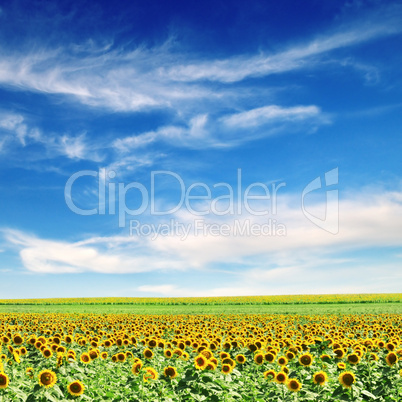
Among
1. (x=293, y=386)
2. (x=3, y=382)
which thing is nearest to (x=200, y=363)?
(x=293, y=386)

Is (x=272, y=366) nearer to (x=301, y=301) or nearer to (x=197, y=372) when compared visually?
(x=197, y=372)

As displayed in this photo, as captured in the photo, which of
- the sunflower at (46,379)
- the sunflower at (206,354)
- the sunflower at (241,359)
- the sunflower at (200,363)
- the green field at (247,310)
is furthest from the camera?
the green field at (247,310)

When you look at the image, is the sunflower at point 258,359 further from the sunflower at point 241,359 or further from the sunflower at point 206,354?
the sunflower at point 206,354

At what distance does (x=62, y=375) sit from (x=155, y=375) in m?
2.65

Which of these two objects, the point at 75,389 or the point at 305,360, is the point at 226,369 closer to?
the point at 305,360

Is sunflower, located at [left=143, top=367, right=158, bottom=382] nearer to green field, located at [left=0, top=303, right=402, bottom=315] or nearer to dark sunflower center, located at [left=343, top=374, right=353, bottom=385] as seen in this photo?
dark sunflower center, located at [left=343, top=374, right=353, bottom=385]

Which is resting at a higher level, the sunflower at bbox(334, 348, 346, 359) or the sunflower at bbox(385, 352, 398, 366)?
the sunflower at bbox(385, 352, 398, 366)

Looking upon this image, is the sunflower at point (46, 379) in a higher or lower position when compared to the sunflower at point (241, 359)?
higher

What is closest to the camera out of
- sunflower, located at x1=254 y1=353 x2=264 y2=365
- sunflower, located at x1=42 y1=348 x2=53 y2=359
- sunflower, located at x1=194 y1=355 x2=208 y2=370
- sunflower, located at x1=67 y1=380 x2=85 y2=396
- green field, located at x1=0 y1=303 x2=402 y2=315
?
sunflower, located at x1=67 y1=380 x2=85 y2=396

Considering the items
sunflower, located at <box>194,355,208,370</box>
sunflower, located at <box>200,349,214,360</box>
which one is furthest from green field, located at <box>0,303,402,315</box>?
sunflower, located at <box>194,355,208,370</box>

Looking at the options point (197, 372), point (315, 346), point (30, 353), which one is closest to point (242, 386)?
point (197, 372)

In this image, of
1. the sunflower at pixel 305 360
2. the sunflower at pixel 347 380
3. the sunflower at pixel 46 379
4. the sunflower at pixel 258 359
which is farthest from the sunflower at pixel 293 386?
the sunflower at pixel 46 379

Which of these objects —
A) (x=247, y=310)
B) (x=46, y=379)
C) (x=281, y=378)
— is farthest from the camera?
(x=247, y=310)

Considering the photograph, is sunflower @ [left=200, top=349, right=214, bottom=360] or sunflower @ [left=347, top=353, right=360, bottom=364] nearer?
sunflower @ [left=200, top=349, right=214, bottom=360]
